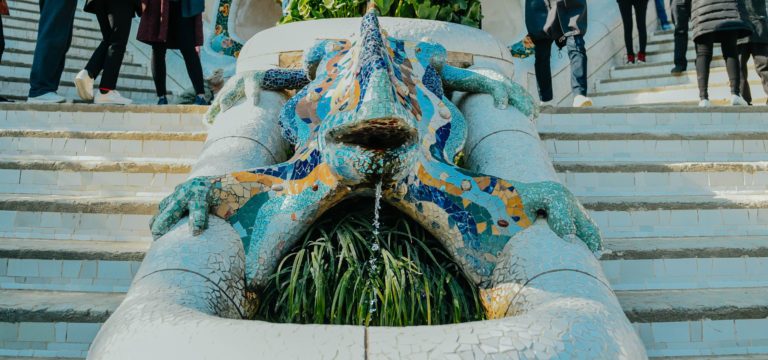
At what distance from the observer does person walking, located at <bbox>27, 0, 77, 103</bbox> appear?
18.5 ft

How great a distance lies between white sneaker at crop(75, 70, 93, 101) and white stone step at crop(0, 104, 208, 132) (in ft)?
2.98

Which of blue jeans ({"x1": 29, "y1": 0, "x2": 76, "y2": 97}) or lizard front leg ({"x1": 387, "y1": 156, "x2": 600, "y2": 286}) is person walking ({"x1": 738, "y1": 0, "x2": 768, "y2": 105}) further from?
blue jeans ({"x1": 29, "y1": 0, "x2": 76, "y2": 97})

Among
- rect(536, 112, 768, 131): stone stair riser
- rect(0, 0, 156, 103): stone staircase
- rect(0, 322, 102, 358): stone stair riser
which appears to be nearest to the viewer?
rect(0, 322, 102, 358): stone stair riser

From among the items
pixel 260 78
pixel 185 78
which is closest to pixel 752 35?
pixel 260 78

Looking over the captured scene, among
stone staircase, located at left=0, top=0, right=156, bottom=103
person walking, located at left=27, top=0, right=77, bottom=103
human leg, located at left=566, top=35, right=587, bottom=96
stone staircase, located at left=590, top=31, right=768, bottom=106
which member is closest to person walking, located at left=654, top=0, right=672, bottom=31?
stone staircase, located at left=590, top=31, right=768, bottom=106

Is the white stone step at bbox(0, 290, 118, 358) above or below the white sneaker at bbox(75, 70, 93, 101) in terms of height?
below

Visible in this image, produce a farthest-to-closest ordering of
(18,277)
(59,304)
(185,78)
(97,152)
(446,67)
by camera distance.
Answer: (185,78) < (97,152) < (446,67) < (18,277) < (59,304)

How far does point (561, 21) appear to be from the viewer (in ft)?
23.0

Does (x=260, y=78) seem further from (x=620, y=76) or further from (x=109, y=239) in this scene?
(x=620, y=76)

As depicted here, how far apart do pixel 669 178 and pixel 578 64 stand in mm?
2417

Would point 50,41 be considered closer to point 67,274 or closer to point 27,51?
point 67,274

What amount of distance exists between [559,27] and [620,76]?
2742 millimetres

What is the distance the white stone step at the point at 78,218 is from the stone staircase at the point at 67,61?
14.4 ft

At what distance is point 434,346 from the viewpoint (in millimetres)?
1857
